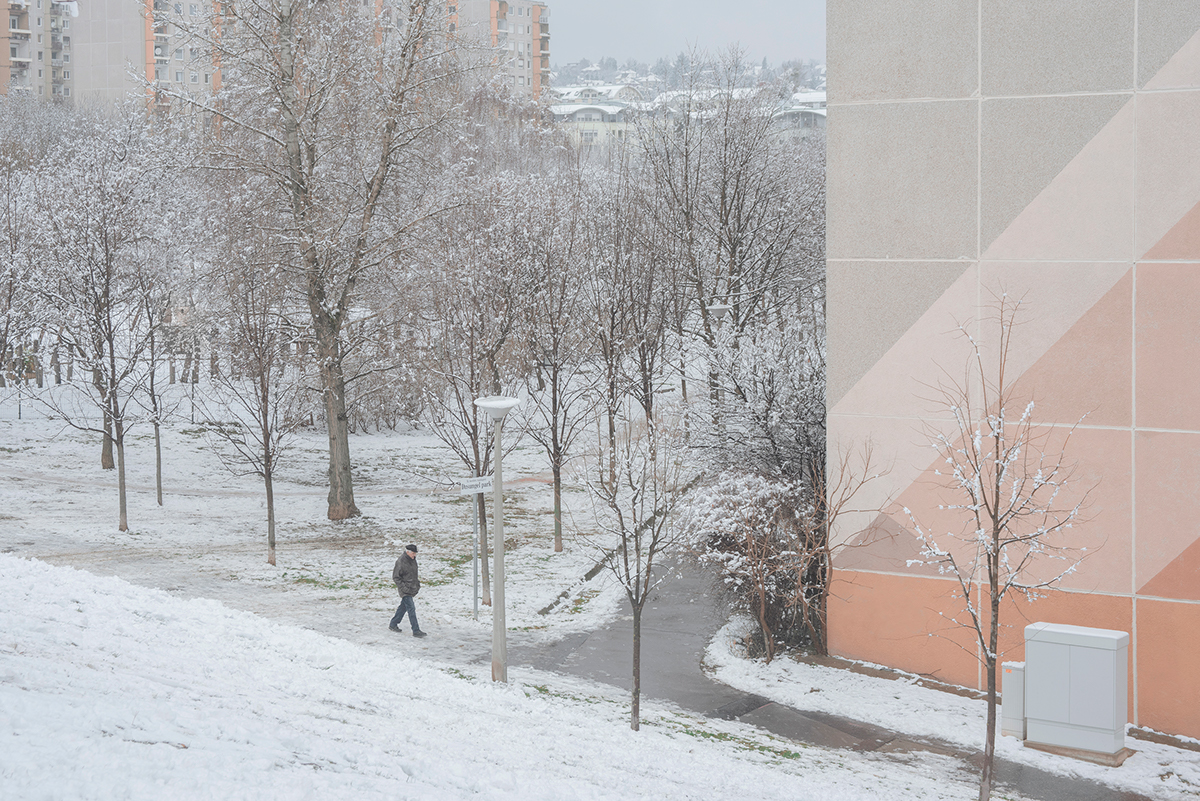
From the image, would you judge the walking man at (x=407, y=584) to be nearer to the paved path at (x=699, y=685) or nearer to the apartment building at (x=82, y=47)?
the paved path at (x=699, y=685)

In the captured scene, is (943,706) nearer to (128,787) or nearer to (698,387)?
(128,787)

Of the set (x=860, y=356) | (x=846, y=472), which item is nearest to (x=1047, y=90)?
(x=860, y=356)

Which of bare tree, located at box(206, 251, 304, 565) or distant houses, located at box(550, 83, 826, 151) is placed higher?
distant houses, located at box(550, 83, 826, 151)

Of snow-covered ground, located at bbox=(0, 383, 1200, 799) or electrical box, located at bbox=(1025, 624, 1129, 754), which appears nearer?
snow-covered ground, located at bbox=(0, 383, 1200, 799)

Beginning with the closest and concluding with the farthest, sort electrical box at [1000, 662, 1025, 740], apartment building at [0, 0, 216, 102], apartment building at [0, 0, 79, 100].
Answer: electrical box at [1000, 662, 1025, 740]
apartment building at [0, 0, 216, 102]
apartment building at [0, 0, 79, 100]

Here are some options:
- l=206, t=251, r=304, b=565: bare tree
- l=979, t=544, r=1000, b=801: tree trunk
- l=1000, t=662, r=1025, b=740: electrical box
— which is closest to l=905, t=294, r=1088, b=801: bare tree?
l=1000, t=662, r=1025, b=740: electrical box

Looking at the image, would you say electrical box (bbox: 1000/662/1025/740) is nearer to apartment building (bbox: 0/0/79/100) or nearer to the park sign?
the park sign

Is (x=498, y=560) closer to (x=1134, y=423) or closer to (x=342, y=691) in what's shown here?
(x=342, y=691)

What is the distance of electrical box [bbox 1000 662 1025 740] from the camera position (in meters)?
12.9

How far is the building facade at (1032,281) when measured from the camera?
1352 cm

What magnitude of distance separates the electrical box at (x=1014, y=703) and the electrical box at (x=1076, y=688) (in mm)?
160

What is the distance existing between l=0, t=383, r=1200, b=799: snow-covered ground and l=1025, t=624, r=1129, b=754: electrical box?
38 cm

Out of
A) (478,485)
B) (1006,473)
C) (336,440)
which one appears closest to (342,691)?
(478,485)

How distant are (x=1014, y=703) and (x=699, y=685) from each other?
13.4 ft
